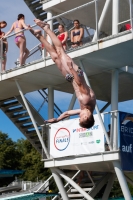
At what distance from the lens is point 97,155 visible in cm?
1945

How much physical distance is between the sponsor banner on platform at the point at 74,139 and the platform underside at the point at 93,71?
2184 mm

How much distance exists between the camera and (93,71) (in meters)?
21.3

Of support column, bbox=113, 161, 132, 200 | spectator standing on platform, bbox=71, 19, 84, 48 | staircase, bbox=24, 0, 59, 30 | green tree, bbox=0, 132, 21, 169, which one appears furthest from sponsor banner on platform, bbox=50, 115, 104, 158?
green tree, bbox=0, 132, 21, 169

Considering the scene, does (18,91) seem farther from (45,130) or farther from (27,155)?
(27,155)

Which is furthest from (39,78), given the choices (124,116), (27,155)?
(27,155)

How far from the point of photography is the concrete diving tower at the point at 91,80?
19141 millimetres

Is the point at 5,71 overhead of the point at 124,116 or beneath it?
overhead

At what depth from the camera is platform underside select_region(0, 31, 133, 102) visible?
1869 cm

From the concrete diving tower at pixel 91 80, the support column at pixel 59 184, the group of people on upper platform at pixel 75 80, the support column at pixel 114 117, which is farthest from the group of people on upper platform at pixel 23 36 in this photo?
the group of people on upper platform at pixel 75 80

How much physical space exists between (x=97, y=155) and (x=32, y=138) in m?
7.64

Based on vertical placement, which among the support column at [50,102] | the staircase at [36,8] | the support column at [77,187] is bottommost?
the support column at [77,187]

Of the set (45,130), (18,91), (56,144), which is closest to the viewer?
(56,144)

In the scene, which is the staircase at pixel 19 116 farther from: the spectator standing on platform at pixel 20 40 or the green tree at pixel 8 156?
the green tree at pixel 8 156

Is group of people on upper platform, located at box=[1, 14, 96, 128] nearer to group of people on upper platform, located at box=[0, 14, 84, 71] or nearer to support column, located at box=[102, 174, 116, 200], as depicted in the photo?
group of people on upper platform, located at box=[0, 14, 84, 71]
